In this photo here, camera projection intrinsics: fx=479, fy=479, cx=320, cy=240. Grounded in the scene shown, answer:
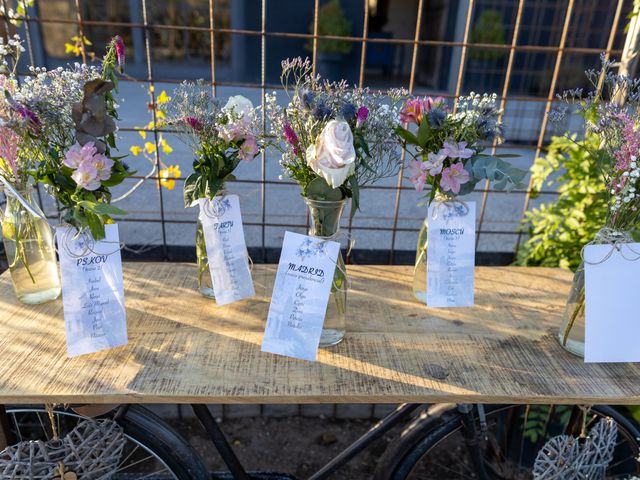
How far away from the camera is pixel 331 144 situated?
0.79 m

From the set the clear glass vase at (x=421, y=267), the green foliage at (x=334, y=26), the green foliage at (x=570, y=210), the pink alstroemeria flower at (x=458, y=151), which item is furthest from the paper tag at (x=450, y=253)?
the green foliage at (x=334, y=26)

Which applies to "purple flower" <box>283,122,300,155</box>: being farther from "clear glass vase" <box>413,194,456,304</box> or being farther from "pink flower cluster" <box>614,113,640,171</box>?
"pink flower cluster" <box>614,113,640,171</box>

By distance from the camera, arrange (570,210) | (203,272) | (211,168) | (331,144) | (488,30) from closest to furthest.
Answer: (331,144) < (211,168) < (203,272) < (570,210) < (488,30)

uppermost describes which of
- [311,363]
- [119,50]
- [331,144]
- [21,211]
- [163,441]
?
[119,50]

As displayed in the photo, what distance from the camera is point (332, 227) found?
0.96m

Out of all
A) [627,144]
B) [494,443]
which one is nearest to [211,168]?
[627,144]

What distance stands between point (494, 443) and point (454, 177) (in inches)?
32.4

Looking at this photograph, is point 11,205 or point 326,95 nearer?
point 326,95

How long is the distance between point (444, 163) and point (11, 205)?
2.99ft

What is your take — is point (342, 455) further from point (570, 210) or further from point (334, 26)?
point (334, 26)


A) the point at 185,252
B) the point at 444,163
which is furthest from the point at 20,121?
the point at 185,252

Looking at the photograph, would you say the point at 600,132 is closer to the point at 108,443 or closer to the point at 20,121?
the point at 20,121

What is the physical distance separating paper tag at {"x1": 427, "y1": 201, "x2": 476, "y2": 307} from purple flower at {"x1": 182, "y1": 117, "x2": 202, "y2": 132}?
1.71 ft

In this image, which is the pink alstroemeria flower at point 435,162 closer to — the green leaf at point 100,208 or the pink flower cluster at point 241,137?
the pink flower cluster at point 241,137
